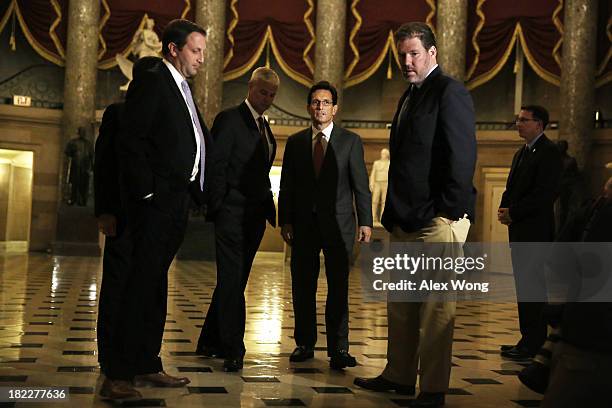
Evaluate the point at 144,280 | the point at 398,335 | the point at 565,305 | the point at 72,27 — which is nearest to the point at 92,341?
the point at 144,280

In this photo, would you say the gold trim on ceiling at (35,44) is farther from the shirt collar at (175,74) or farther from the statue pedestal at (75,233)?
the shirt collar at (175,74)

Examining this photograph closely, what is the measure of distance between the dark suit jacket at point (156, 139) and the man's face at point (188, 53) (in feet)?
0.31

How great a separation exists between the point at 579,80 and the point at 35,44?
468 inches

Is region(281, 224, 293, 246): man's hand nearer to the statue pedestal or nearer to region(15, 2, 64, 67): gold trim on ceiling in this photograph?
the statue pedestal

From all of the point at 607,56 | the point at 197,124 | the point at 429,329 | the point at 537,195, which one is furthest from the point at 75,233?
the point at 429,329

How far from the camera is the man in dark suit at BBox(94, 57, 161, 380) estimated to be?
3.84m

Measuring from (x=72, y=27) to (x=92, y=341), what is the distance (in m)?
14.2

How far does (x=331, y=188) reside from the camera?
4781mm

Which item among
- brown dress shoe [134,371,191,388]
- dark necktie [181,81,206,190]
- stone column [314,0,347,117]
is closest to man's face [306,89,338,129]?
dark necktie [181,81,206,190]

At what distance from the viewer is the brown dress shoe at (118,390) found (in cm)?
339

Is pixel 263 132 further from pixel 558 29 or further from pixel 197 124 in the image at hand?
pixel 558 29

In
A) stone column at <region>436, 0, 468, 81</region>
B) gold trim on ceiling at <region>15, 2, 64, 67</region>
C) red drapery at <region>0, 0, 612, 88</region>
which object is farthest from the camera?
gold trim on ceiling at <region>15, 2, 64, 67</region>

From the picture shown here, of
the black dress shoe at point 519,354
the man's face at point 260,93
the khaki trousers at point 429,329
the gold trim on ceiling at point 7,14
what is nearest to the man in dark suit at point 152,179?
the man's face at point 260,93

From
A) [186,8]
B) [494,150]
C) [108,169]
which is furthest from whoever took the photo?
[186,8]
